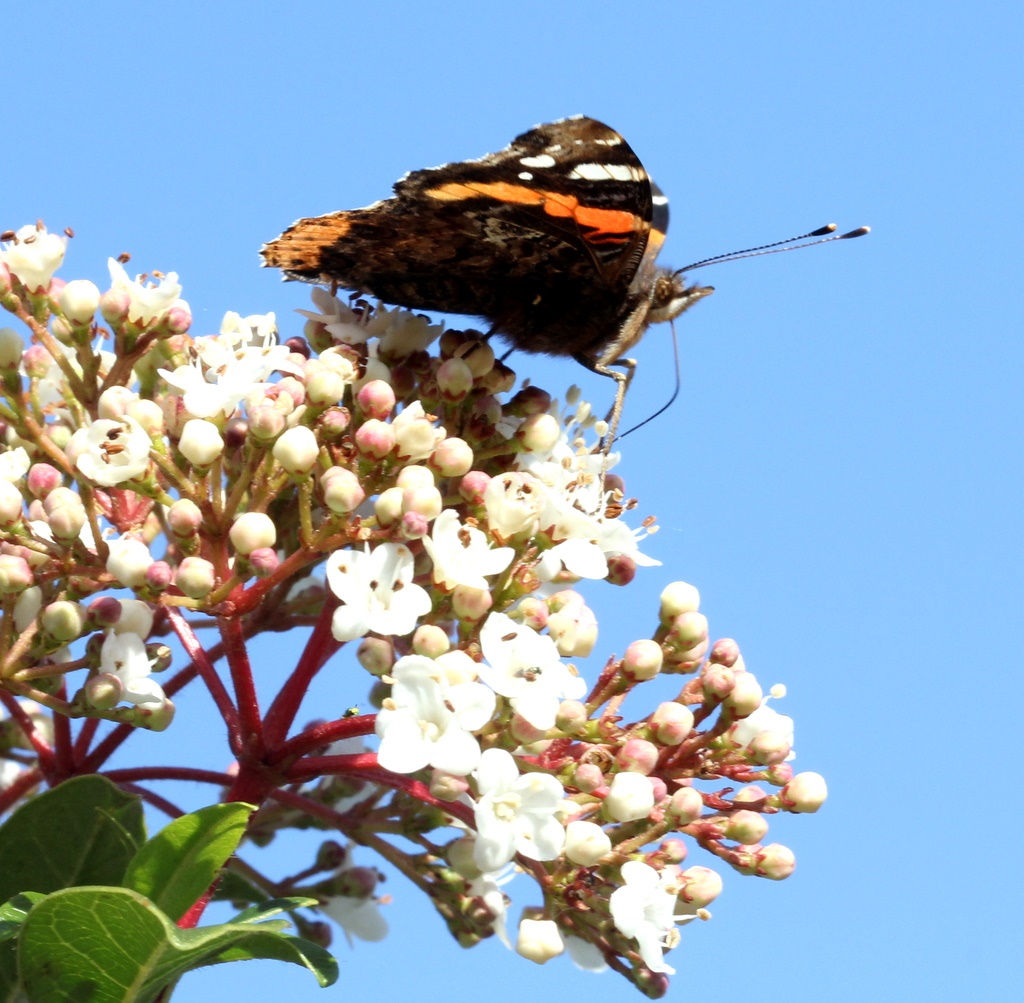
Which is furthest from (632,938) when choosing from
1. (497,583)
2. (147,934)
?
(147,934)

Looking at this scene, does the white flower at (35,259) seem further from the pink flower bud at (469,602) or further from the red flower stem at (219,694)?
the pink flower bud at (469,602)

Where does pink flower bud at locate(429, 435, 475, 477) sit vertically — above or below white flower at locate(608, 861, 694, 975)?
above

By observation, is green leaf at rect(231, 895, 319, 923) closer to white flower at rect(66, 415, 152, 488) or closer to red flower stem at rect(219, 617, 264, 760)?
red flower stem at rect(219, 617, 264, 760)

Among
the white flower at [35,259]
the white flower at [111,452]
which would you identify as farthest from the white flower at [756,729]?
the white flower at [35,259]

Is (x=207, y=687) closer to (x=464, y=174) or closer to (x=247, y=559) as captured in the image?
(x=247, y=559)

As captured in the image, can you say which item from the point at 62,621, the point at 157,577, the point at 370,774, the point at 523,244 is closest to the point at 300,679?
the point at 370,774

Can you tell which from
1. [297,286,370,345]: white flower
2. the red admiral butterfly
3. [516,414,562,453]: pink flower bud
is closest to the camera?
[516,414,562,453]: pink flower bud

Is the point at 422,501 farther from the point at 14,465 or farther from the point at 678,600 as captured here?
the point at 14,465

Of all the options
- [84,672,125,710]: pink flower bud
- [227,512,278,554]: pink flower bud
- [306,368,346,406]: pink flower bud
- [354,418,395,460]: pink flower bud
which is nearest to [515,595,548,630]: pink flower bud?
[354,418,395,460]: pink flower bud
